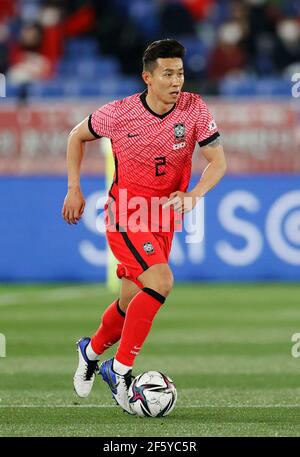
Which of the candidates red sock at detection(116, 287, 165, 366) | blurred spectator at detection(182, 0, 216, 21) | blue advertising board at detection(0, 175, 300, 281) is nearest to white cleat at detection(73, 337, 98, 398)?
red sock at detection(116, 287, 165, 366)

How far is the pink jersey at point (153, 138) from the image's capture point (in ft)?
25.3

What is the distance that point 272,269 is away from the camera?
17688mm

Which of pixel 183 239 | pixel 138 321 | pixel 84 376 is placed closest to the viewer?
pixel 138 321

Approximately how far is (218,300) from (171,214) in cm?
748

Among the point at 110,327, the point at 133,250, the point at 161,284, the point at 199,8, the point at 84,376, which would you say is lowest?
the point at 84,376

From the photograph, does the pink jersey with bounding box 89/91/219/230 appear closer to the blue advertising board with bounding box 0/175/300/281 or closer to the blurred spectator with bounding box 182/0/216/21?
the blue advertising board with bounding box 0/175/300/281

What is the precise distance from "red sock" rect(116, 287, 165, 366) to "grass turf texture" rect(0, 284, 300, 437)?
37 centimetres

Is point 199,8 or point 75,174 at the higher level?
point 199,8

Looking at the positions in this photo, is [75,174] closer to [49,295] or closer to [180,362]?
[180,362]

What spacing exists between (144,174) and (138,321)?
933 millimetres

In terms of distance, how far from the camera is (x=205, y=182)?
7512 millimetres

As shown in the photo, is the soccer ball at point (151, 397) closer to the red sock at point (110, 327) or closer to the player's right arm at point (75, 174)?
the red sock at point (110, 327)

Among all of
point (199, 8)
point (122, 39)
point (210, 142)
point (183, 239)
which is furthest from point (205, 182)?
point (199, 8)

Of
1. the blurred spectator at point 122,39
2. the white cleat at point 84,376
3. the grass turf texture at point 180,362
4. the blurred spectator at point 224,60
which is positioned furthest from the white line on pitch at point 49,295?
the white cleat at point 84,376
